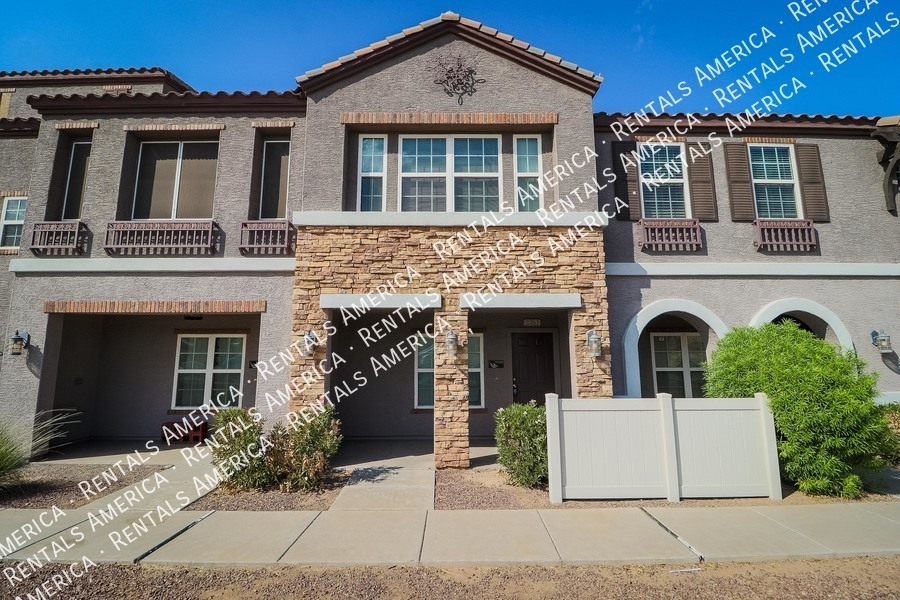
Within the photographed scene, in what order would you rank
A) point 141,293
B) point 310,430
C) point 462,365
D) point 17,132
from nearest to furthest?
1. point 310,430
2. point 462,365
3. point 141,293
4. point 17,132

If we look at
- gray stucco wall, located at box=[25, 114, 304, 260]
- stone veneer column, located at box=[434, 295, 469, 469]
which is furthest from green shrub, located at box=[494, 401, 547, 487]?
gray stucco wall, located at box=[25, 114, 304, 260]

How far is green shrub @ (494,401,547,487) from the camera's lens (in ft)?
21.2

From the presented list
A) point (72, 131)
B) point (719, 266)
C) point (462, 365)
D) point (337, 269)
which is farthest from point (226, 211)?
point (719, 266)

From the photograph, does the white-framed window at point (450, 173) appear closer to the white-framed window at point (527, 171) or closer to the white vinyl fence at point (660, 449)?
the white-framed window at point (527, 171)

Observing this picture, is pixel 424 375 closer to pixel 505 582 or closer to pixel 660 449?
pixel 660 449

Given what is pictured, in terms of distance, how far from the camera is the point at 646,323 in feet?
28.2

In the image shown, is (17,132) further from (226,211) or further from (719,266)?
(719,266)

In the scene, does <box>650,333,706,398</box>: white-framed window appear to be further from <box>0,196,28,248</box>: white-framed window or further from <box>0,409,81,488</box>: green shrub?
<box>0,196,28,248</box>: white-framed window

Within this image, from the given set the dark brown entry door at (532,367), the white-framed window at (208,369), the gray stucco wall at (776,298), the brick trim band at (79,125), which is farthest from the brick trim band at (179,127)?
the gray stucco wall at (776,298)

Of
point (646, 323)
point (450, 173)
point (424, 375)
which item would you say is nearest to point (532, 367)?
point (424, 375)

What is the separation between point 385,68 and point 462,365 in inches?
246

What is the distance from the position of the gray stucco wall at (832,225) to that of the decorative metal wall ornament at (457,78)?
304cm

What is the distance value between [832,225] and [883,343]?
8.73 ft

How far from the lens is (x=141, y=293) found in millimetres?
8555
